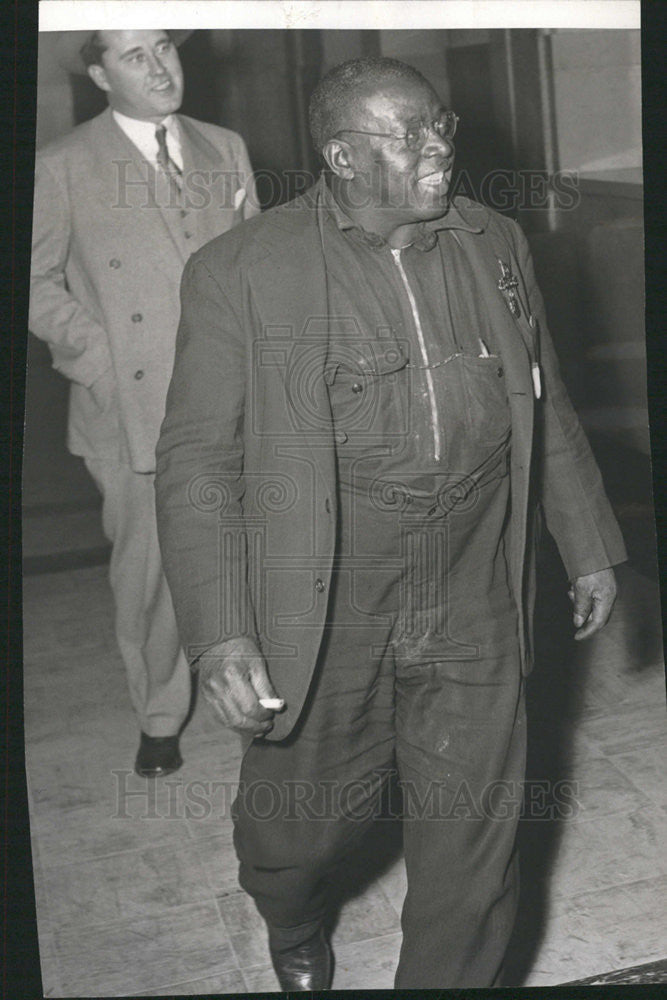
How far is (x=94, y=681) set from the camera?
4008 mm

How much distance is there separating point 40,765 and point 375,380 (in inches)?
62.5

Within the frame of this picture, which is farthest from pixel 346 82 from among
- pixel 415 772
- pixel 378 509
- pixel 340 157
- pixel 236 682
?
pixel 415 772

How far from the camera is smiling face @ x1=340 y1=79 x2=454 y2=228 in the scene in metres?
2.57

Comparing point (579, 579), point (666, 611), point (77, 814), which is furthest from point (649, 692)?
point (77, 814)

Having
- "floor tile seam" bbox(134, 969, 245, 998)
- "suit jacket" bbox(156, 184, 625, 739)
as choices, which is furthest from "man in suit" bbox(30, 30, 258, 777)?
"floor tile seam" bbox(134, 969, 245, 998)

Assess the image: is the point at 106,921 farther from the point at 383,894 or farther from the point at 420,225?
the point at 420,225

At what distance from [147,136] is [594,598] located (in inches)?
48.9

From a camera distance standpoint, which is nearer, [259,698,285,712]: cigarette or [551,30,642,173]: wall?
[259,698,285,712]: cigarette

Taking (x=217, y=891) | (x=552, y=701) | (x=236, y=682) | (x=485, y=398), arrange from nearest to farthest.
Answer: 1. (x=236, y=682)
2. (x=485, y=398)
3. (x=217, y=891)
4. (x=552, y=701)

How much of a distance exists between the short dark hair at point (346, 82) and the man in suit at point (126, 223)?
475 mm

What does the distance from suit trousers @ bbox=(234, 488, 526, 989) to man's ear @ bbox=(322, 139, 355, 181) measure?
637 mm

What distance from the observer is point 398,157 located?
8.51 feet

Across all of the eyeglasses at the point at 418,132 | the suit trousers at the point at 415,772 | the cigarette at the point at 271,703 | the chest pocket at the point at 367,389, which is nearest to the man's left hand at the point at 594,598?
the suit trousers at the point at 415,772

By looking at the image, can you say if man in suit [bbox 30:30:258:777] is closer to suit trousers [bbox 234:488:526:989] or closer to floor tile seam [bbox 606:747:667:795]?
suit trousers [bbox 234:488:526:989]
